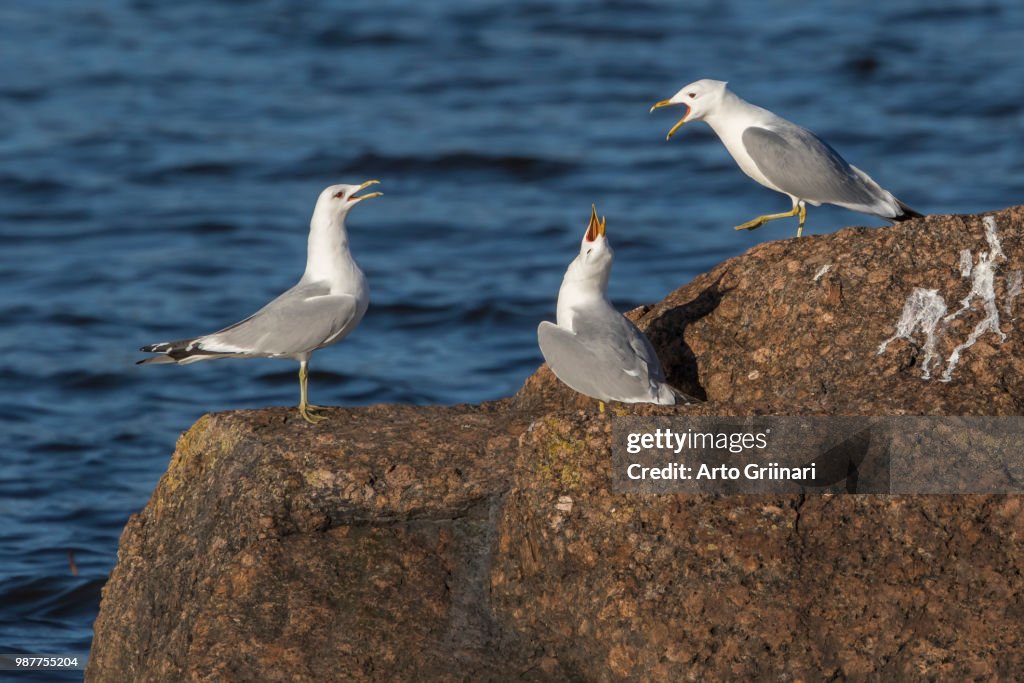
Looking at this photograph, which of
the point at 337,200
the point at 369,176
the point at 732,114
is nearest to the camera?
the point at 337,200

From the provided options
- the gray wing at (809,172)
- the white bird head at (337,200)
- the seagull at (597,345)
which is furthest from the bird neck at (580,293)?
the gray wing at (809,172)

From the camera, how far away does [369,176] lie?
19.3 meters

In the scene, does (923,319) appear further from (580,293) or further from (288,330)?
(288,330)

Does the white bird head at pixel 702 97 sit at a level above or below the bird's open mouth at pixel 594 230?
above

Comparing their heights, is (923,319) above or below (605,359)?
above

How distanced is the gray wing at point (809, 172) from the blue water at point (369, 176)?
15.6ft

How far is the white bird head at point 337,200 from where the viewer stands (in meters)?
7.60

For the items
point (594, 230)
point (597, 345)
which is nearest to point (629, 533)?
point (597, 345)

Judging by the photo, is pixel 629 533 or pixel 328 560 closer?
pixel 629 533

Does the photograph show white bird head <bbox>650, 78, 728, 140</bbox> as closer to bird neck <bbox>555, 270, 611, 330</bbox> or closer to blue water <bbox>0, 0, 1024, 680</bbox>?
bird neck <bbox>555, 270, 611, 330</bbox>

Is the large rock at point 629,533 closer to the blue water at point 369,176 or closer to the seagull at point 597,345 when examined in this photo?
the seagull at point 597,345

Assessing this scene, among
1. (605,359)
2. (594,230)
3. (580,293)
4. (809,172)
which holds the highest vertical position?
(809,172)

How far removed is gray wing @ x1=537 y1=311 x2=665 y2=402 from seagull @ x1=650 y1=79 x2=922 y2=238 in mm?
1607

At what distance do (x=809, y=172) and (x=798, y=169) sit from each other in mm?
59
